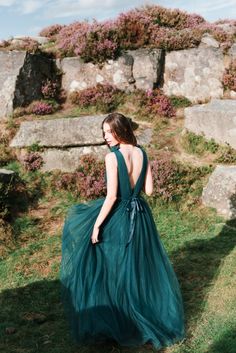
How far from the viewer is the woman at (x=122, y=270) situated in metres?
5.26

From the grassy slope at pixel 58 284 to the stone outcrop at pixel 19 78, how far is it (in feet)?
16.3

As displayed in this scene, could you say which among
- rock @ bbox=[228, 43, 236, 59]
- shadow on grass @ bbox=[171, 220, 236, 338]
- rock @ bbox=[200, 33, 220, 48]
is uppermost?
rock @ bbox=[200, 33, 220, 48]

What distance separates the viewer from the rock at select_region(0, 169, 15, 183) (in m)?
11.0

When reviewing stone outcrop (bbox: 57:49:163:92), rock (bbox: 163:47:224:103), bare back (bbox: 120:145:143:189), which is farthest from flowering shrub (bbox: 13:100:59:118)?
bare back (bbox: 120:145:143:189)

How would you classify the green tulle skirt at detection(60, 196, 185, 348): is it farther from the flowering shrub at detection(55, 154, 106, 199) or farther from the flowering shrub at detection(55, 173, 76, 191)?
the flowering shrub at detection(55, 173, 76, 191)

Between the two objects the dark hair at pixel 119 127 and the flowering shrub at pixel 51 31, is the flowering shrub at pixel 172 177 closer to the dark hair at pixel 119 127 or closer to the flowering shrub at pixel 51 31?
the dark hair at pixel 119 127

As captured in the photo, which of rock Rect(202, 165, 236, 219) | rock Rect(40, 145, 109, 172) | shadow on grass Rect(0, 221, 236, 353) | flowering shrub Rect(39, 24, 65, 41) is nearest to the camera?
shadow on grass Rect(0, 221, 236, 353)

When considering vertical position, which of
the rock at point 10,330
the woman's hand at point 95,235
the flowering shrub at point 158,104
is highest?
the flowering shrub at point 158,104

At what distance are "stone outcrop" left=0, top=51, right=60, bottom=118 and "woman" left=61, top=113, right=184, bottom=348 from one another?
32.6 ft

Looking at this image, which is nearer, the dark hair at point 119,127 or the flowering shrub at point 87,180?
the dark hair at point 119,127

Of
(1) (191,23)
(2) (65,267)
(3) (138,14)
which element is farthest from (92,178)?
(1) (191,23)

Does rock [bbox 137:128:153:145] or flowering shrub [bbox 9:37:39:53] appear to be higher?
flowering shrub [bbox 9:37:39:53]

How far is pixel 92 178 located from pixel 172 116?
4738 millimetres

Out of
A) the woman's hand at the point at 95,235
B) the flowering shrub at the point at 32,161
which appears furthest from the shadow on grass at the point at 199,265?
the flowering shrub at the point at 32,161
